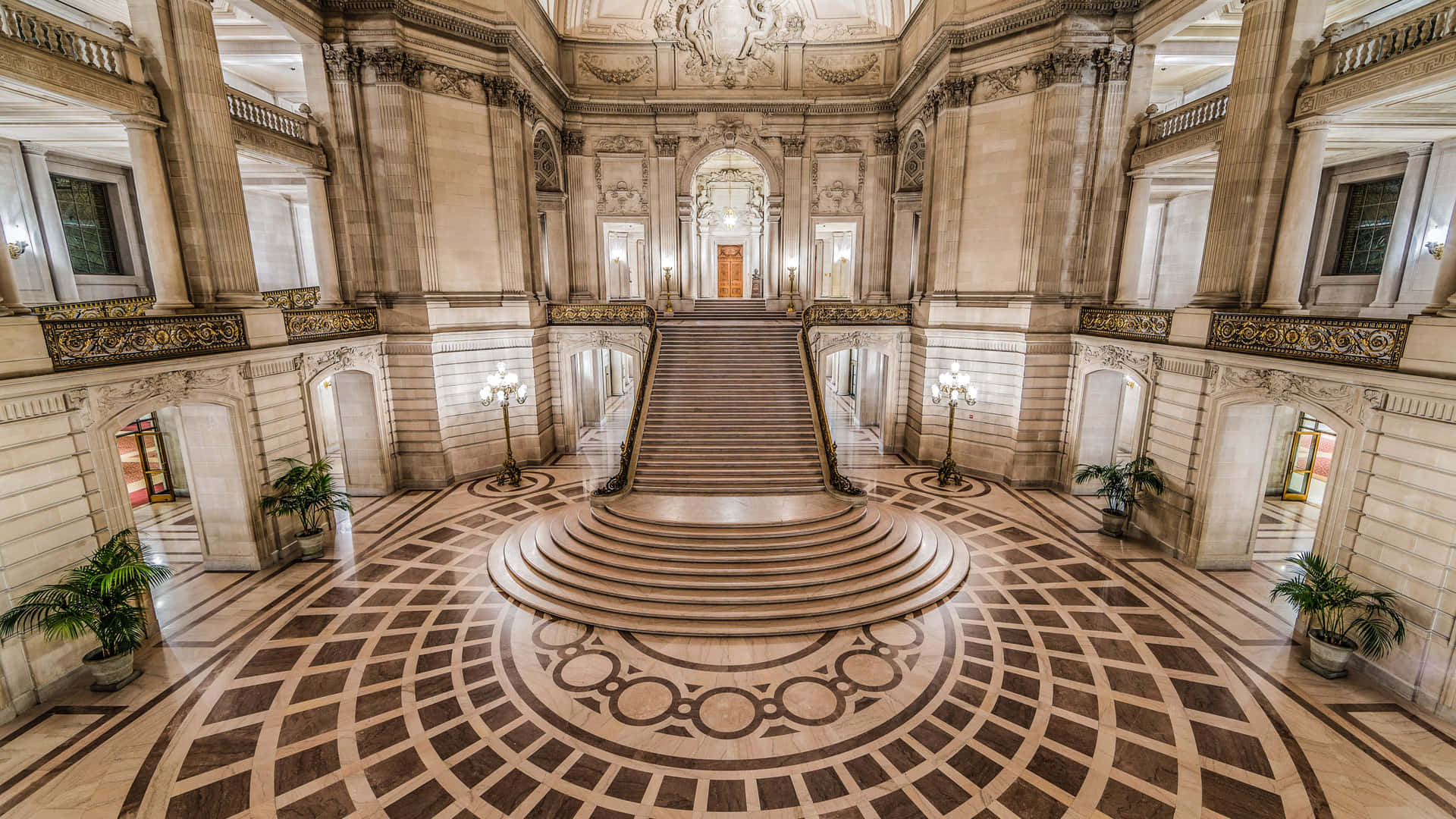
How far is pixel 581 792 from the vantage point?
5.52m

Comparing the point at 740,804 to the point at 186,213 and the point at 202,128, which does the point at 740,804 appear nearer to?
the point at 186,213

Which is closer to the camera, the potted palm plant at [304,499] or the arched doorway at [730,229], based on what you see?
the potted palm plant at [304,499]

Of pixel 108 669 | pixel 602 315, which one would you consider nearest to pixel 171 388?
pixel 108 669

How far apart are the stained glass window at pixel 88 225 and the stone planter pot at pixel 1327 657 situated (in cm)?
2421

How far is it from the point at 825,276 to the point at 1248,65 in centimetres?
1875

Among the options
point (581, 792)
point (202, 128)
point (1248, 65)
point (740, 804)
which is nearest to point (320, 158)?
point (202, 128)

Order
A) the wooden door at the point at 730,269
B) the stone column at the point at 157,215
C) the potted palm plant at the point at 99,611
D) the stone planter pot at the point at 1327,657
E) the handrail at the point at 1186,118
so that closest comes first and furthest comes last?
1. the potted palm plant at the point at 99,611
2. the stone planter pot at the point at 1327,657
3. the stone column at the point at 157,215
4. the handrail at the point at 1186,118
5. the wooden door at the point at 730,269

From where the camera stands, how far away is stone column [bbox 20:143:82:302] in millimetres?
11789

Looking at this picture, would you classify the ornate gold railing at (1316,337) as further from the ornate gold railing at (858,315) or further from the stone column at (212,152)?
the stone column at (212,152)

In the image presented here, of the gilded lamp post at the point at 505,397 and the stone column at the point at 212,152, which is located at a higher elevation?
the stone column at the point at 212,152

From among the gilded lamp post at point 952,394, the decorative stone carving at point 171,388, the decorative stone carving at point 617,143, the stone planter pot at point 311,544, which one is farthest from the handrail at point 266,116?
the gilded lamp post at point 952,394

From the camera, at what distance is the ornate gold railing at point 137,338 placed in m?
7.06

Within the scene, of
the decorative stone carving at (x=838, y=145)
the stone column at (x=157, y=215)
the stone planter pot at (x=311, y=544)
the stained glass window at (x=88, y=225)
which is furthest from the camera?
the decorative stone carving at (x=838, y=145)

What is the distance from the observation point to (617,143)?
1877 cm
